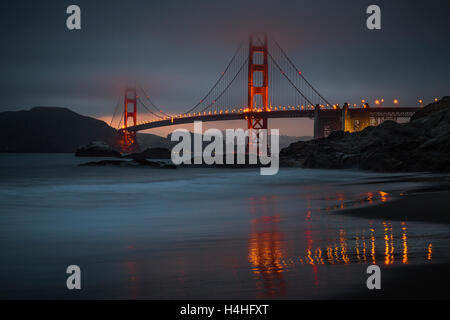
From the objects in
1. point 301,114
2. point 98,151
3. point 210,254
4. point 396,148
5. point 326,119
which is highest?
point 301,114

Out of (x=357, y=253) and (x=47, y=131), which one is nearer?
(x=357, y=253)

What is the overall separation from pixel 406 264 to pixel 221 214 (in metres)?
4.07

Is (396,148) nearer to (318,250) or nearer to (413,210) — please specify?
(413,210)

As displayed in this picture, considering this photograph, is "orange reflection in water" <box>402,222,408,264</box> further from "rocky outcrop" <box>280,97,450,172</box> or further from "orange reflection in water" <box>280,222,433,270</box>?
"rocky outcrop" <box>280,97,450,172</box>

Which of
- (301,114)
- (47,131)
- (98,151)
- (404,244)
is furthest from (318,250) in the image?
(47,131)

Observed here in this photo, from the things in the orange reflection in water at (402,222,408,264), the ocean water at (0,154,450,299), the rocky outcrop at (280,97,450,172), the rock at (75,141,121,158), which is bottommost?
the ocean water at (0,154,450,299)

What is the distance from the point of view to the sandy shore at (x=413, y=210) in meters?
5.45

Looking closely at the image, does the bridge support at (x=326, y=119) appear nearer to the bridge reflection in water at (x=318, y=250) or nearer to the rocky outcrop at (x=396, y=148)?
the rocky outcrop at (x=396, y=148)

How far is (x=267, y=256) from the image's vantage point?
357 cm

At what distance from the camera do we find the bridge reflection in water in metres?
3.01

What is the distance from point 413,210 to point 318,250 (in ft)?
10.2

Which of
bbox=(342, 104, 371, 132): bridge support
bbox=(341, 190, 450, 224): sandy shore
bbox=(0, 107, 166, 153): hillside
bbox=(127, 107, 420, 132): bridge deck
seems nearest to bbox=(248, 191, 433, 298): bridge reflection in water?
bbox=(341, 190, 450, 224): sandy shore

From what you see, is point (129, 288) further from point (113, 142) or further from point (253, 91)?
point (113, 142)
